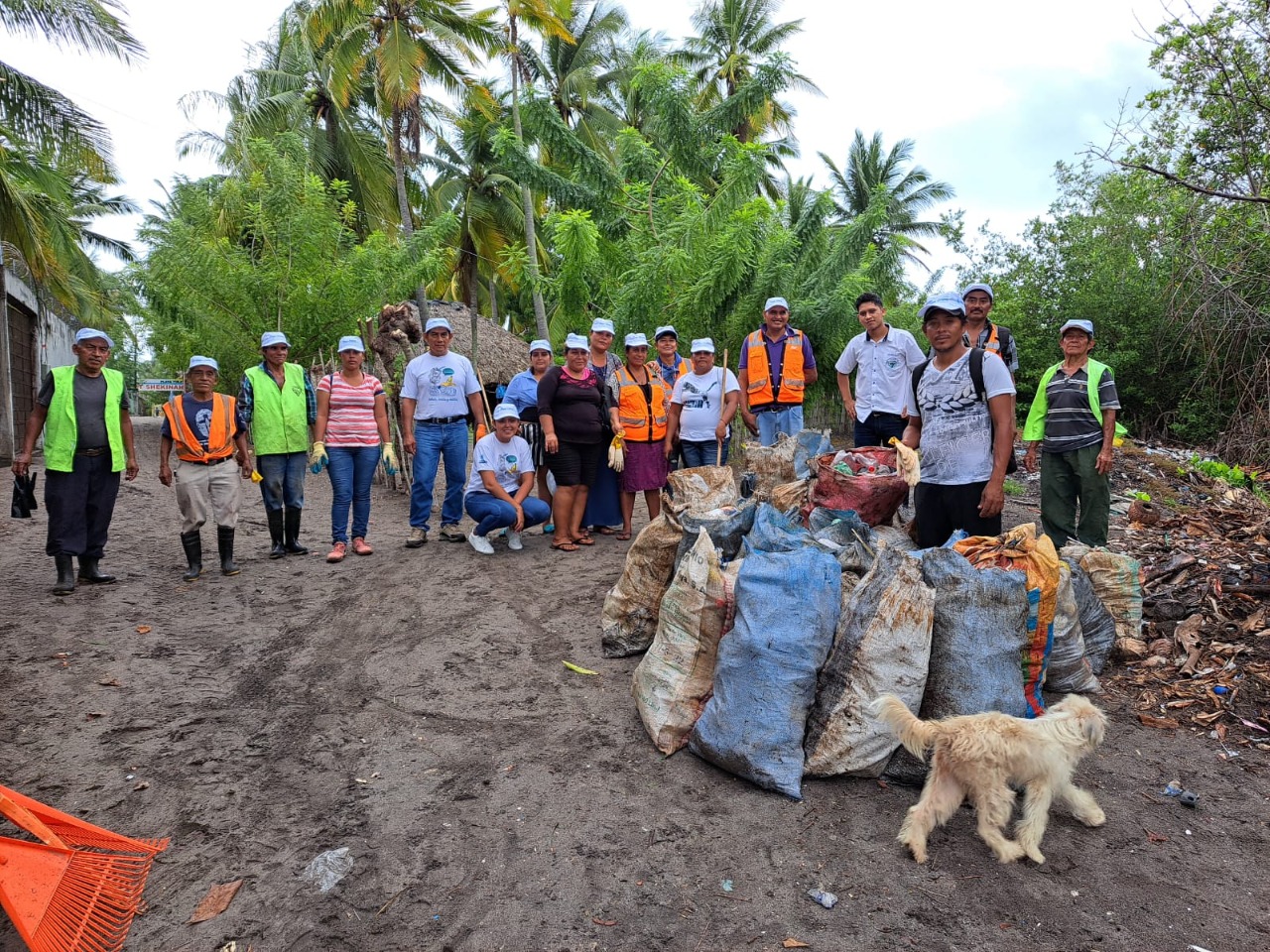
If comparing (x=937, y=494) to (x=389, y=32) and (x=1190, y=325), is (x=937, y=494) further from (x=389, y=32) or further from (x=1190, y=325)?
(x=389, y=32)

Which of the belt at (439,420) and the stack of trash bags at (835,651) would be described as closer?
the stack of trash bags at (835,651)

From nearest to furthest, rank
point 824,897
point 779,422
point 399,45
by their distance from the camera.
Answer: point 824,897 → point 779,422 → point 399,45

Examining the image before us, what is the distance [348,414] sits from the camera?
6141 mm

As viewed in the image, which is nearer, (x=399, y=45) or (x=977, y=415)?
(x=977, y=415)

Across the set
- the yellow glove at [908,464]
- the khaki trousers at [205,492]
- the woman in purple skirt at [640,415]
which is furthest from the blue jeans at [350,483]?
the yellow glove at [908,464]

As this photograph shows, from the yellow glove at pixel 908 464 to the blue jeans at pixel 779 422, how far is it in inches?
85.5

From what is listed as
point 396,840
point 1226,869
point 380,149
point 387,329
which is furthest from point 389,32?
point 1226,869

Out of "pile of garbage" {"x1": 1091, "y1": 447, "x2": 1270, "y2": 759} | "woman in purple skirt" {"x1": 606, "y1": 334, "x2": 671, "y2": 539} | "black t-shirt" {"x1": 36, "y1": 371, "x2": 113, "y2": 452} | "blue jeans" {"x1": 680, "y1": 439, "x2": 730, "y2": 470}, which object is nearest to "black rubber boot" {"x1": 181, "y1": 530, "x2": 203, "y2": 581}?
"black t-shirt" {"x1": 36, "y1": 371, "x2": 113, "y2": 452}

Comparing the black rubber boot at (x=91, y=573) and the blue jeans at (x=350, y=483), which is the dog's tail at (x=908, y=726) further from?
the black rubber boot at (x=91, y=573)

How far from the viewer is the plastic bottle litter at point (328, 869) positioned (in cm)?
245

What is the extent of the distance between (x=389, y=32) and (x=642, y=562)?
597 inches

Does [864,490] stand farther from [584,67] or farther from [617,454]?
[584,67]

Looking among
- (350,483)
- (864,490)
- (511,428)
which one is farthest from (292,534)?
(864,490)

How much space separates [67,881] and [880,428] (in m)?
5.16
